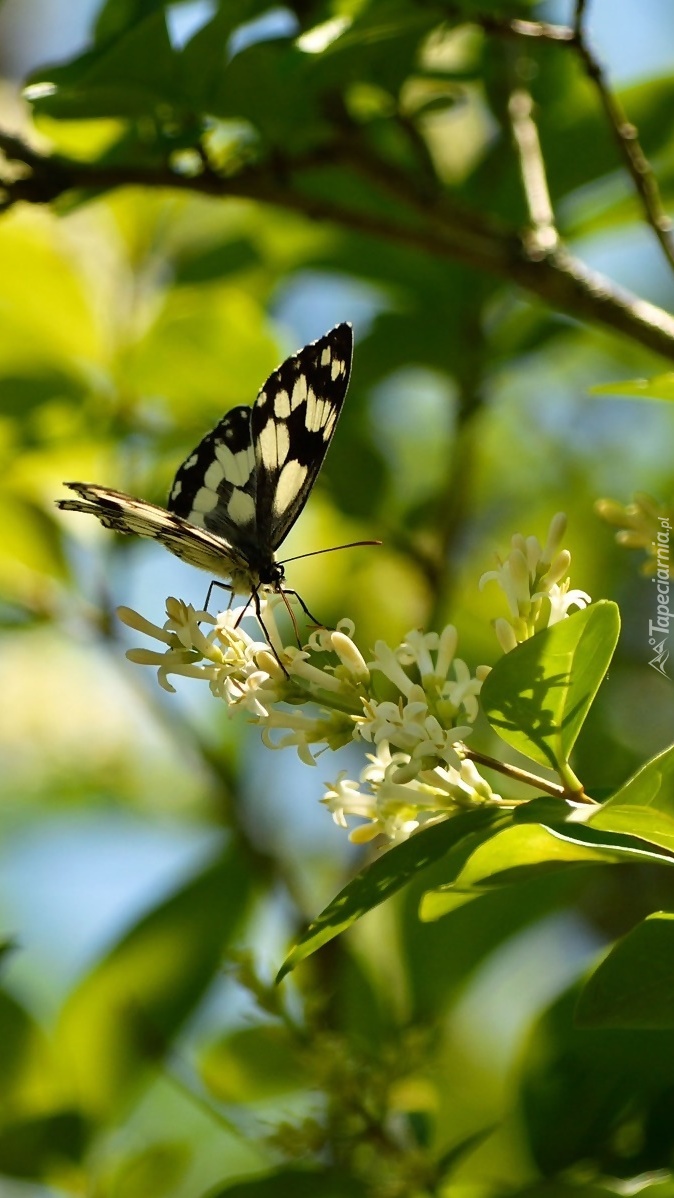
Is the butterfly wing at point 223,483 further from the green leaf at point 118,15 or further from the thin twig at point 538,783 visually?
the thin twig at point 538,783

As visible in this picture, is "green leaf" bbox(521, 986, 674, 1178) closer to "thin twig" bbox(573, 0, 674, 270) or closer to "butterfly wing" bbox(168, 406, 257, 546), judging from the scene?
"butterfly wing" bbox(168, 406, 257, 546)

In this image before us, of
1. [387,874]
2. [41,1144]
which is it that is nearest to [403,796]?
[387,874]

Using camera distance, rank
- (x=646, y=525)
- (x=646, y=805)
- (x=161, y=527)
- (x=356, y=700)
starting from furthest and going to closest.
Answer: (x=161, y=527) → (x=646, y=525) → (x=356, y=700) → (x=646, y=805)

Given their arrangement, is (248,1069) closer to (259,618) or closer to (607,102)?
(259,618)

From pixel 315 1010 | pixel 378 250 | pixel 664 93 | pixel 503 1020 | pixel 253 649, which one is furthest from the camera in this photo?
pixel 503 1020

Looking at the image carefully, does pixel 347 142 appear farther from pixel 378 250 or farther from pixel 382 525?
pixel 382 525

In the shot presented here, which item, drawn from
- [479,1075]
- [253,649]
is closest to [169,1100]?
[479,1075]

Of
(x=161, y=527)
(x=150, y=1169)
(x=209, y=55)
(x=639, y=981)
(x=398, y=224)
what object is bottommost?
(x=150, y=1169)

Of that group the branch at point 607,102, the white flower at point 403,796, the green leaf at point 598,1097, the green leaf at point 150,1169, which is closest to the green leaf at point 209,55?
the branch at point 607,102
